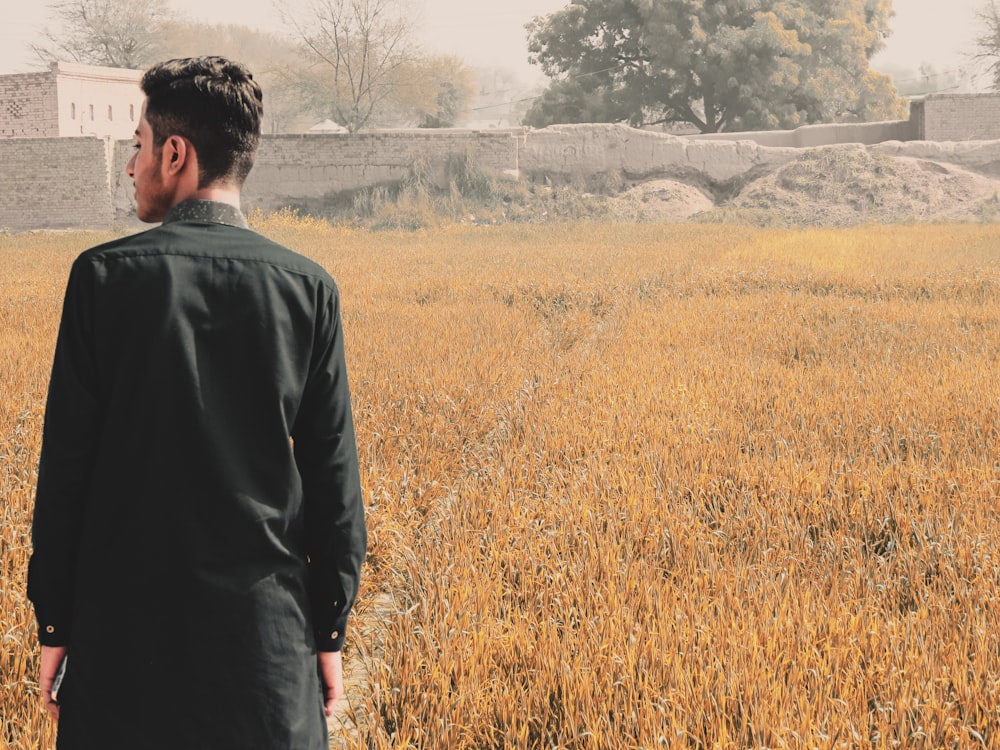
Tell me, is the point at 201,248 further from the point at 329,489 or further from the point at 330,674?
the point at 330,674

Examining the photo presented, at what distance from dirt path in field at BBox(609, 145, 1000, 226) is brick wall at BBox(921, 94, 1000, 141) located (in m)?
2.68

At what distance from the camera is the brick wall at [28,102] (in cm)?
3353

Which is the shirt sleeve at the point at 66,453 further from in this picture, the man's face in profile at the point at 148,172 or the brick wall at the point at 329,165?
the brick wall at the point at 329,165

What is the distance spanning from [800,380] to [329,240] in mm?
15030

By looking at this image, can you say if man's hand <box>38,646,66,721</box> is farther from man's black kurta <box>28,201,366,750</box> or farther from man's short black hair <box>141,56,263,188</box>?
man's short black hair <box>141,56,263,188</box>

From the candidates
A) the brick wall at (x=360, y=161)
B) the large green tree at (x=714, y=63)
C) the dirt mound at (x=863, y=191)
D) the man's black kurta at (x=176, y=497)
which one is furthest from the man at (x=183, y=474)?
the large green tree at (x=714, y=63)

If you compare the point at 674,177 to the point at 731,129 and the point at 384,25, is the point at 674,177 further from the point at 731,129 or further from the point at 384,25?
the point at 384,25

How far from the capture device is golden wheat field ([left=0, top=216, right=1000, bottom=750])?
111 inches

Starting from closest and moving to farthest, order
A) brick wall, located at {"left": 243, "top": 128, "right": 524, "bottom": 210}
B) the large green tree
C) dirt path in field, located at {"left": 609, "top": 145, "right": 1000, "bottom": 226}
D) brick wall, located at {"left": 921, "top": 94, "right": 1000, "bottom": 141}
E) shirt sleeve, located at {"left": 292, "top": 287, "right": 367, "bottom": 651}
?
shirt sleeve, located at {"left": 292, "top": 287, "right": 367, "bottom": 651} < dirt path in field, located at {"left": 609, "top": 145, "right": 1000, "bottom": 226} < brick wall, located at {"left": 243, "top": 128, "right": 524, "bottom": 210} < brick wall, located at {"left": 921, "top": 94, "right": 1000, "bottom": 141} < the large green tree

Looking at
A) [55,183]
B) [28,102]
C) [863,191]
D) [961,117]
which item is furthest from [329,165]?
[961,117]

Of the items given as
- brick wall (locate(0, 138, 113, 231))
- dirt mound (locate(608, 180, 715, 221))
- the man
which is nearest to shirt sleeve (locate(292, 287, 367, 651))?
the man

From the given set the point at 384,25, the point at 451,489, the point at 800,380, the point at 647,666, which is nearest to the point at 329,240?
the point at 800,380

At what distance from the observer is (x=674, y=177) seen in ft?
91.3

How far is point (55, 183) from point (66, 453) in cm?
2666
